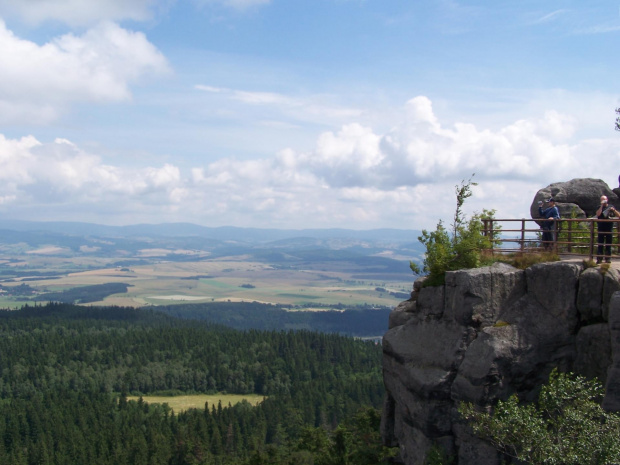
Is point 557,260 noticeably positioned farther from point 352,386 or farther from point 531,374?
point 352,386

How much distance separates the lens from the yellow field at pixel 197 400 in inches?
6570

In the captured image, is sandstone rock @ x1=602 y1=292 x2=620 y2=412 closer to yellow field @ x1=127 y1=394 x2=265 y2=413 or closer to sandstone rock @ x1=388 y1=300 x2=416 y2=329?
sandstone rock @ x1=388 y1=300 x2=416 y2=329

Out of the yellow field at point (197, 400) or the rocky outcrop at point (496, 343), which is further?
the yellow field at point (197, 400)

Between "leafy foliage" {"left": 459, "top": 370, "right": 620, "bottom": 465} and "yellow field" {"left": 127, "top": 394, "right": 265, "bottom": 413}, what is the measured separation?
150 meters

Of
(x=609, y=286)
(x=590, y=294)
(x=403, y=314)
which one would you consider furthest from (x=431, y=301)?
(x=609, y=286)

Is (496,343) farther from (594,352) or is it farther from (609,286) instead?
(609,286)

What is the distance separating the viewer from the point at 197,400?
174 metres

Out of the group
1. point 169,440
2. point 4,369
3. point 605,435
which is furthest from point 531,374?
point 4,369

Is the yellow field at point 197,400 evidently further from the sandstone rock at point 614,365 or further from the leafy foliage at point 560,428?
the sandstone rock at point 614,365

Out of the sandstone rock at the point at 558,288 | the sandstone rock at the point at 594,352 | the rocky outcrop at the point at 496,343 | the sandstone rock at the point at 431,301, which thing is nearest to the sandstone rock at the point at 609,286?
the rocky outcrop at the point at 496,343

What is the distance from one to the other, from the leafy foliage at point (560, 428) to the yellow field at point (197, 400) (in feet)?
494

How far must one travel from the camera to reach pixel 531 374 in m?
26.0

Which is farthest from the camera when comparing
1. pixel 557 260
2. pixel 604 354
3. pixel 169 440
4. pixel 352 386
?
pixel 352 386

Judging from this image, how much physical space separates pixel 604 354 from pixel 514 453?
19.5ft
